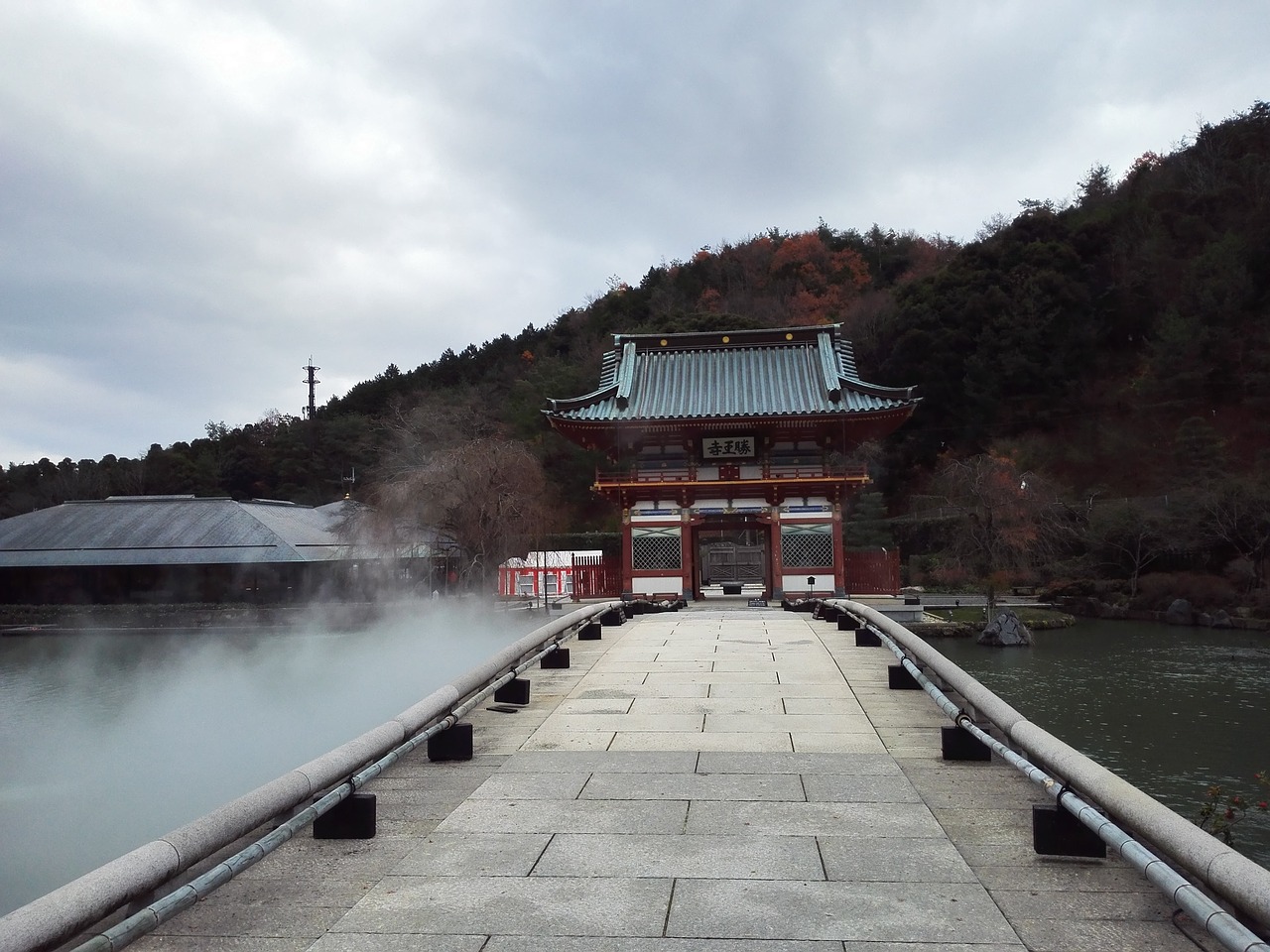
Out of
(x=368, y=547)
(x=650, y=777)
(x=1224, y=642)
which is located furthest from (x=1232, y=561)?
(x=650, y=777)

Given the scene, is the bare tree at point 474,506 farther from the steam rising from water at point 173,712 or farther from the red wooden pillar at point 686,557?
the red wooden pillar at point 686,557

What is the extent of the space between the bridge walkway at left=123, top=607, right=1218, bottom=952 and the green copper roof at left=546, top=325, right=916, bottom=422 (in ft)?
59.6

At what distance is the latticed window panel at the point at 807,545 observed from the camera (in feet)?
79.3

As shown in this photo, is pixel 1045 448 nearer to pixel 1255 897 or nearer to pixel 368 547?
pixel 368 547

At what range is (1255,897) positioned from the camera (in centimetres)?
252

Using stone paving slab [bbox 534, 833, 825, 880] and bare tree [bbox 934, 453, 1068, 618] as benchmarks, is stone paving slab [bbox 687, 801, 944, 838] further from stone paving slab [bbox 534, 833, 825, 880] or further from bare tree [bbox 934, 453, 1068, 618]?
bare tree [bbox 934, 453, 1068, 618]

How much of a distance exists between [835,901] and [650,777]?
1.94 metres

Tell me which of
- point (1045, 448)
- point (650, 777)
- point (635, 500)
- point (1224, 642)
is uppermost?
point (1045, 448)

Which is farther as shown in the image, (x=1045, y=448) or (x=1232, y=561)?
(x=1045, y=448)

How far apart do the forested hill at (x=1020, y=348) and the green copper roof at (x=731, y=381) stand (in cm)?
1235

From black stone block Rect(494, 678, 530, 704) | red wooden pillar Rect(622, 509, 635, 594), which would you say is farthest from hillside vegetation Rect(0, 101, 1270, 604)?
black stone block Rect(494, 678, 530, 704)

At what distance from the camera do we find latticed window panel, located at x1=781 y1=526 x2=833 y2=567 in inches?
951

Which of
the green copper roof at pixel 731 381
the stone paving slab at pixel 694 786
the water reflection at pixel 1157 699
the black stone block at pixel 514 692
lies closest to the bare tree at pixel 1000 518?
the water reflection at pixel 1157 699

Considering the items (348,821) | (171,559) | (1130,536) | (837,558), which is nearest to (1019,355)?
(1130,536)
